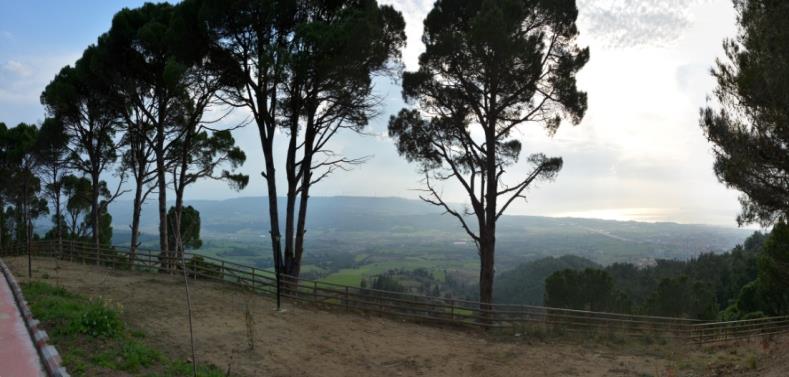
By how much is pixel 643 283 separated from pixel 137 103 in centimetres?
5926

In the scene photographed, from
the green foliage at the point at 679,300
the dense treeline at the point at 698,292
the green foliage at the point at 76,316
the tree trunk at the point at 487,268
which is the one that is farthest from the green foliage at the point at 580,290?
the green foliage at the point at 76,316

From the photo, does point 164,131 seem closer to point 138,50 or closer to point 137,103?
point 137,103

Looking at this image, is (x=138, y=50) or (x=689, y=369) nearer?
(x=689, y=369)

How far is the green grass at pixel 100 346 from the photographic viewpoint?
21.1ft

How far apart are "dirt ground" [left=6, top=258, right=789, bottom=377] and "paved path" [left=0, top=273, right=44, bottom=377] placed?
1823 mm

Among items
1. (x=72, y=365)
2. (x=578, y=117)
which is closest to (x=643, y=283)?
(x=578, y=117)

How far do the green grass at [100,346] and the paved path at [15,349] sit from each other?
298 millimetres

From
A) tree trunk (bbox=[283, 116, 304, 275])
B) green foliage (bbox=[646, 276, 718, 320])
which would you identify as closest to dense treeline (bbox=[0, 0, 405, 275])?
tree trunk (bbox=[283, 116, 304, 275])

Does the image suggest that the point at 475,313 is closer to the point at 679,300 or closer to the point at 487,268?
the point at 487,268

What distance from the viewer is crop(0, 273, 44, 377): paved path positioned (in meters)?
6.30

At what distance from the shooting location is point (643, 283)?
2285 inches

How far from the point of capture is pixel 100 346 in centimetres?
721

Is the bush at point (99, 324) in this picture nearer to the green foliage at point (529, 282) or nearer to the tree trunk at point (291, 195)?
the tree trunk at point (291, 195)

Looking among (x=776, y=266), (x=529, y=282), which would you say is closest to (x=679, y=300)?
(x=776, y=266)
